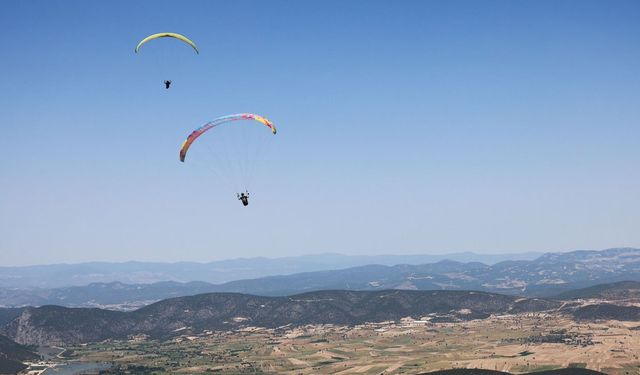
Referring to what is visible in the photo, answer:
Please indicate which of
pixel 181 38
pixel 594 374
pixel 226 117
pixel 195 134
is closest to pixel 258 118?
pixel 226 117

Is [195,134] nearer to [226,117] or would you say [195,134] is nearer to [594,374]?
[226,117]

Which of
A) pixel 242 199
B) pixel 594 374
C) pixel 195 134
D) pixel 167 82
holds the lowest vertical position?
pixel 594 374

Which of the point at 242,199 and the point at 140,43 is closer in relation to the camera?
the point at 140,43

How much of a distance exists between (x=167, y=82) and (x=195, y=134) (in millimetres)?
10046

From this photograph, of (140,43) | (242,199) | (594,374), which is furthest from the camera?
(594,374)

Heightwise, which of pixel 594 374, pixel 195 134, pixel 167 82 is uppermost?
pixel 167 82

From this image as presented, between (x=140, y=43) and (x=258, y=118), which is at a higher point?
(x=140, y=43)

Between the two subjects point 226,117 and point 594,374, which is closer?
point 226,117

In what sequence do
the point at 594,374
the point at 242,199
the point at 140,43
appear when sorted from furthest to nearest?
the point at 594,374, the point at 242,199, the point at 140,43

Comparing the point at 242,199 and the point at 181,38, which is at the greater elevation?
the point at 181,38

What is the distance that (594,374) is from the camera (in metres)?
194

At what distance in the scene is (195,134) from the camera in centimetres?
10419

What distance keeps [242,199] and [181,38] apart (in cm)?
2827

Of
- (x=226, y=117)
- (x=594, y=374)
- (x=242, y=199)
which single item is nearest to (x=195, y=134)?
(x=226, y=117)
